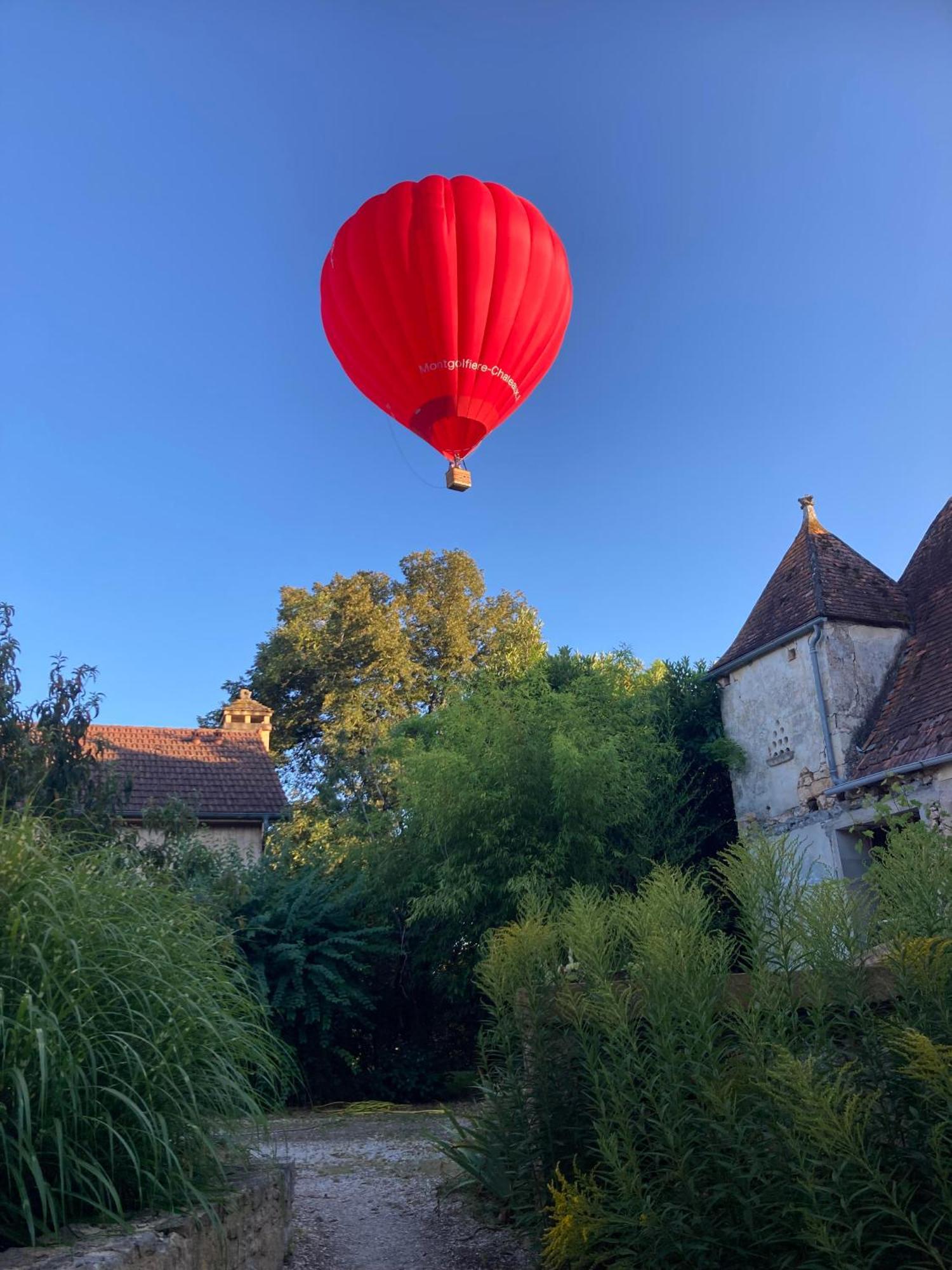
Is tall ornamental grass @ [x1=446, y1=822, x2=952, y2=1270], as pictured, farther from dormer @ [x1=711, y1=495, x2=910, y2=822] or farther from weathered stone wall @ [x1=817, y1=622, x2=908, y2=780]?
dormer @ [x1=711, y1=495, x2=910, y2=822]

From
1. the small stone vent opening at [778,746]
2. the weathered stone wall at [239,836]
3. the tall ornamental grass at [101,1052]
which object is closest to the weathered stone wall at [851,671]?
the small stone vent opening at [778,746]

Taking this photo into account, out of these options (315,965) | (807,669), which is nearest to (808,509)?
(807,669)

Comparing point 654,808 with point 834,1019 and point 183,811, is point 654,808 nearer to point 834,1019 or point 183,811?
point 183,811

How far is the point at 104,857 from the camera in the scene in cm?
454

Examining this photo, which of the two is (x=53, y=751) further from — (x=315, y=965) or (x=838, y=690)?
(x=838, y=690)

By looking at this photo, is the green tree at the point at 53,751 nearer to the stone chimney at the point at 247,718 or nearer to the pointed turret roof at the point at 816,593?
the pointed turret roof at the point at 816,593

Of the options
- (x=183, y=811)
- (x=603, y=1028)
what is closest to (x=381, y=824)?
(x=183, y=811)

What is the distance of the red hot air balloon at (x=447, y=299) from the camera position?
9562 mm

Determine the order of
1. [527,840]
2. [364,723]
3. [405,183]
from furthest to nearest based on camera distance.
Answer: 1. [364,723]
2. [527,840]
3. [405,183]

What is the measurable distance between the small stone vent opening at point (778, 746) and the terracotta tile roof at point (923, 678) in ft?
3.88

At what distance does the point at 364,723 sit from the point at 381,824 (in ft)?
31.8

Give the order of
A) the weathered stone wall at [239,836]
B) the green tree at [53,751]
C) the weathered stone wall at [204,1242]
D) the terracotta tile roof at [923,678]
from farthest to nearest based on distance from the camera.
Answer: the weathered stone wall at [239,836]
the terracotta tile roof at [923,678]
the green tree at [53,751]
the weathered stone wall at [204,1242]

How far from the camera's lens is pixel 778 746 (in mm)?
13922

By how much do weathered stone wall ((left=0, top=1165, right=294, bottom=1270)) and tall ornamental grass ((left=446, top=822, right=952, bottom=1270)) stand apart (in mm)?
1108
